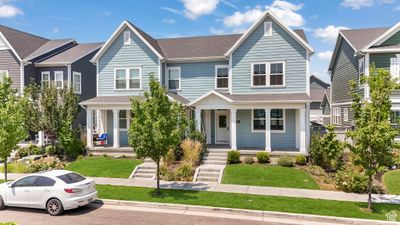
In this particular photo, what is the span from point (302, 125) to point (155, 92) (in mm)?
10536

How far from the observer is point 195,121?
2134 cm

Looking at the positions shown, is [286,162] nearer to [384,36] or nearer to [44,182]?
[384,36]

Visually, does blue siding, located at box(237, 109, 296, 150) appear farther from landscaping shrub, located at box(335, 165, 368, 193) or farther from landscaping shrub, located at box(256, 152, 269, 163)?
landscaping shrub, located at box(335, 165, 368, 193)

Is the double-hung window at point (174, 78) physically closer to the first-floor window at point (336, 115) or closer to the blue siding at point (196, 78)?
the blue siding at point (196, 78)

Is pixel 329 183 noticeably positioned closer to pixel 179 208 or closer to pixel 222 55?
pixel 179 208

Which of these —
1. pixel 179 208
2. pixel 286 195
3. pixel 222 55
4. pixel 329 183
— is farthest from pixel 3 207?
pixel 222 55

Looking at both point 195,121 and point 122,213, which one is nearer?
point 122,213

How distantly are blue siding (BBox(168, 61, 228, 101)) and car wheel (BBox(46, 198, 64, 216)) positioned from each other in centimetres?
1395

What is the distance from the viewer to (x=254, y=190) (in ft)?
49.3

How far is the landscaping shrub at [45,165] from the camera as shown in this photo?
1969 cm

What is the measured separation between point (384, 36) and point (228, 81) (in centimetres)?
1098

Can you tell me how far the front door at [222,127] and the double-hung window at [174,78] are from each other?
3.84m

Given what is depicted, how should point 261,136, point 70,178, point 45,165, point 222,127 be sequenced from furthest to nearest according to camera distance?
1. point 222,127
2. point 261,136
3. point 45,165
4. point 70,178

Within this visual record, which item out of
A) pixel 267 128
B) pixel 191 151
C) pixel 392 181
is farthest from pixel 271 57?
pixel 392 181
